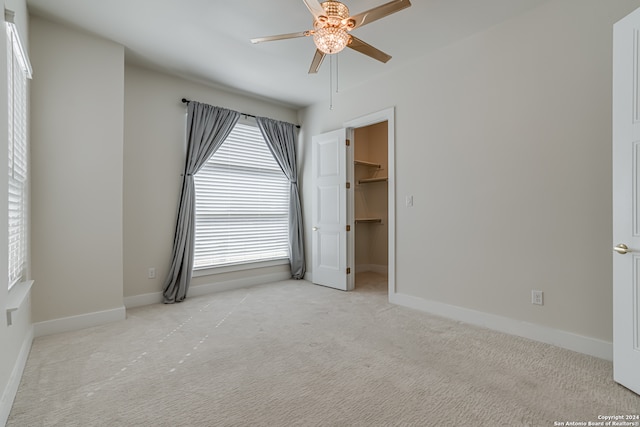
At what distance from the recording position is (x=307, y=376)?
2123 millimetres

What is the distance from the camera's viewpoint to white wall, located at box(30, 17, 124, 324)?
2.85m

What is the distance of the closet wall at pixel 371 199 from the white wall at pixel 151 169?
3086mm

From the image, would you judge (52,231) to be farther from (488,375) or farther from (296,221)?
(488,375)

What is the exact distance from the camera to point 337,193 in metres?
4.62

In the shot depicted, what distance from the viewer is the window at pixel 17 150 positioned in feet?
6.53

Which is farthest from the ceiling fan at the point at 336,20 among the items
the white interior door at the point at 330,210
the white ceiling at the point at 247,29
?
the white interior door at the point at 330,210

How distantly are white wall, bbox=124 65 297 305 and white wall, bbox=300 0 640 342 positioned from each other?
112 inches

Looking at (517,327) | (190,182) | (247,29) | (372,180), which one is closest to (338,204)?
(372,180)

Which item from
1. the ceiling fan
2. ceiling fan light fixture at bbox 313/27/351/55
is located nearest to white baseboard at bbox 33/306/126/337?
the ceiling fan

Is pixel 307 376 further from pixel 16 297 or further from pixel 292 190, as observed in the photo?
pixel 292 190

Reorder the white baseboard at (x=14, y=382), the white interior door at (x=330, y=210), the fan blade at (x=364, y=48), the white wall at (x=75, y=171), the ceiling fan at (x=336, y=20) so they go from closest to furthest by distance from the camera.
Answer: the white baseboard at (x=14, y=382) → the ceiling fan at (x=336, y=20) → the fan blade at (x=364, y=48) → the white wall at (x=75, y=171) → the white interior door at (x=330, y=210)

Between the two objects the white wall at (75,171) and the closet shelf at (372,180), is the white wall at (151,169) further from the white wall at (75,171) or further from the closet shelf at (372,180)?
the closet shelf at (372,180)

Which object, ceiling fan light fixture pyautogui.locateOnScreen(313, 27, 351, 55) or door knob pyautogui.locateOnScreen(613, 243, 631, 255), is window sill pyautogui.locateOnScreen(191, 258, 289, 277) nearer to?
ceiling fan light fixture pyautogui.locateOnScreen(313, 27, 351, 55)

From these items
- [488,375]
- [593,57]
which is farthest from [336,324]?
[593,57]
